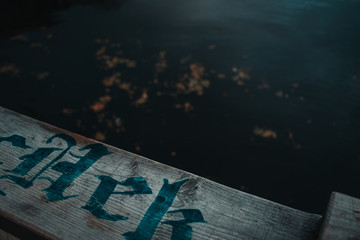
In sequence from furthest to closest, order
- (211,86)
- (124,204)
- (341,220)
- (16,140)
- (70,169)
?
(211,86) → (16,140) → (70,169) → (124,204) → (341,220)

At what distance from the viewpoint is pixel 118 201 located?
0.92 metres

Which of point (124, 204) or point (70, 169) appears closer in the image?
point (124, 204)

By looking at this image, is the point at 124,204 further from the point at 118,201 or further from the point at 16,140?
the point at 16,140

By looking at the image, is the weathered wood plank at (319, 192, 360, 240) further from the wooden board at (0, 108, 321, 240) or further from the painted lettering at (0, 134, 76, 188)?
the painted lettering at (0, 134, 76, 188)

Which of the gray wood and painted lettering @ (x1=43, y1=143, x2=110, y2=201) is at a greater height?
painted lettering @ (x1=43, y1=143, x2=110, y2=201)

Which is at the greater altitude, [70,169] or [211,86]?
[70,169]

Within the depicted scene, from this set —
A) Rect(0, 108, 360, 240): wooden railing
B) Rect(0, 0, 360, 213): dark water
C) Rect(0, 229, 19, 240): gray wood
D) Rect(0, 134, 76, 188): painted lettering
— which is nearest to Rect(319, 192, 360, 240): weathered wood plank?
Rect(0, 108, 360, 240): wooden railing

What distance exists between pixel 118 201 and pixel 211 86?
3.43 meters

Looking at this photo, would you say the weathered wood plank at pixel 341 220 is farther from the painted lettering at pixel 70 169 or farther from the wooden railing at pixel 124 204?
the painted lettering at pixel 70 169

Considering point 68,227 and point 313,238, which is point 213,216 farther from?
point 68,227

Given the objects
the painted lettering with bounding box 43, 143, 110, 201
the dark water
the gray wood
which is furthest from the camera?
A: the dark water

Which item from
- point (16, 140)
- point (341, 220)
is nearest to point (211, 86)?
point (16, 140)

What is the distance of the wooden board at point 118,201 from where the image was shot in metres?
0.82

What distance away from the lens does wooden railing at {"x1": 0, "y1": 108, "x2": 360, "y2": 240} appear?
81 cm
